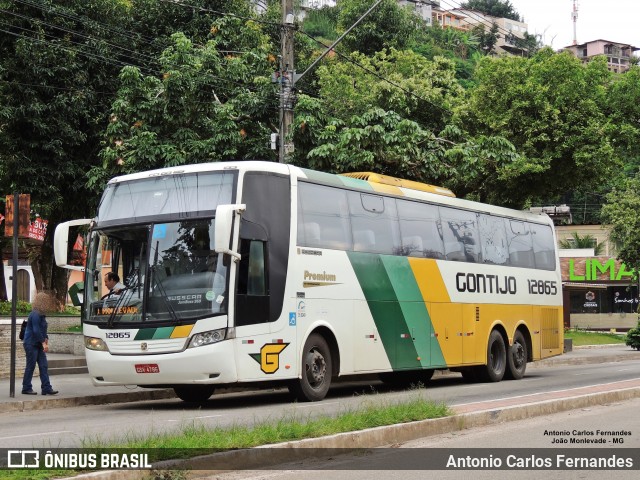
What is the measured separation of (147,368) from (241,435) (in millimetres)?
5192

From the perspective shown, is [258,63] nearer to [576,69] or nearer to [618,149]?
[576,69]

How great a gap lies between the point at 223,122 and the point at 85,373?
697cm

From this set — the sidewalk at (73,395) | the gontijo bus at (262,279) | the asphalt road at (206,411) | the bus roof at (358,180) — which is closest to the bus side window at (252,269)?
the gontijo bus at (262,279)

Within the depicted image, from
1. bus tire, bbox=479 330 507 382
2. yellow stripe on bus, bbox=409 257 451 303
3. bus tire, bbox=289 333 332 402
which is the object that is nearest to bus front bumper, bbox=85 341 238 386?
bus tire, bbox=289 333 332 402

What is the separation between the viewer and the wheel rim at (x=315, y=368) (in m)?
15.5

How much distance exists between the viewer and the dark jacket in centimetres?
1656

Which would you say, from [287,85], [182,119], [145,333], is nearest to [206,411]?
[145,333]

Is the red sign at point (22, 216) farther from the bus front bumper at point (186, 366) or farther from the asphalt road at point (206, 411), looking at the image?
the bus front bumper at point (186, 366)

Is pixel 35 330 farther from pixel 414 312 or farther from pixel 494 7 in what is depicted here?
pixel 494 7

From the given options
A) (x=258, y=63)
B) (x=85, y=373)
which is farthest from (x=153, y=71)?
(x=85, y=373)

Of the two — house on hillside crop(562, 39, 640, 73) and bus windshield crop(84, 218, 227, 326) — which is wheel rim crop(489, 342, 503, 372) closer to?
bus windshield crop(84, 218, 227, 326)

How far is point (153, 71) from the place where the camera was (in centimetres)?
3155

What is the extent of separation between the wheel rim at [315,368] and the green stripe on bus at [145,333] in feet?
8.57

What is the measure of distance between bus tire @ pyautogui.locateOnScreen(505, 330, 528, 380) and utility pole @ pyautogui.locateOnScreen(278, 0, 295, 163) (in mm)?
6737
